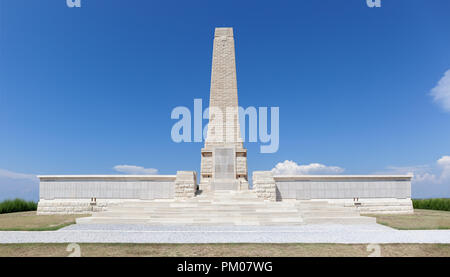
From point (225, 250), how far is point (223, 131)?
1433cm

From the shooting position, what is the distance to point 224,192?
17016 mm

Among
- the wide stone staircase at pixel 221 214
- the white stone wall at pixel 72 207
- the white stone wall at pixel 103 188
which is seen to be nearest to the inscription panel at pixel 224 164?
the white stone wall at pixel 103 188

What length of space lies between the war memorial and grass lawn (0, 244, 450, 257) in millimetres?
4513

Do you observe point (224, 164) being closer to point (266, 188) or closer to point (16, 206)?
point (266, 188)

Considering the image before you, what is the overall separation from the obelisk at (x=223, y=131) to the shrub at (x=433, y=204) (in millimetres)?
14779

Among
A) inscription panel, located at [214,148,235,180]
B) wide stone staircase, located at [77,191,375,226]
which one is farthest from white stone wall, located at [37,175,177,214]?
wide stone staircase, located at [77,191,375,226]

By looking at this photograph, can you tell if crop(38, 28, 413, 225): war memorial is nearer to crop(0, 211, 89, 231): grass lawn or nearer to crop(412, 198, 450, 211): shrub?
crop(0, 211, 89, 231): grass lawn

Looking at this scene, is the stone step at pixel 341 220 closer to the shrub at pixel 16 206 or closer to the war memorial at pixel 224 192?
the war memorial at pixel 224 192

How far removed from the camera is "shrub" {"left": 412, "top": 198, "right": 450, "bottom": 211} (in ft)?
68.9
